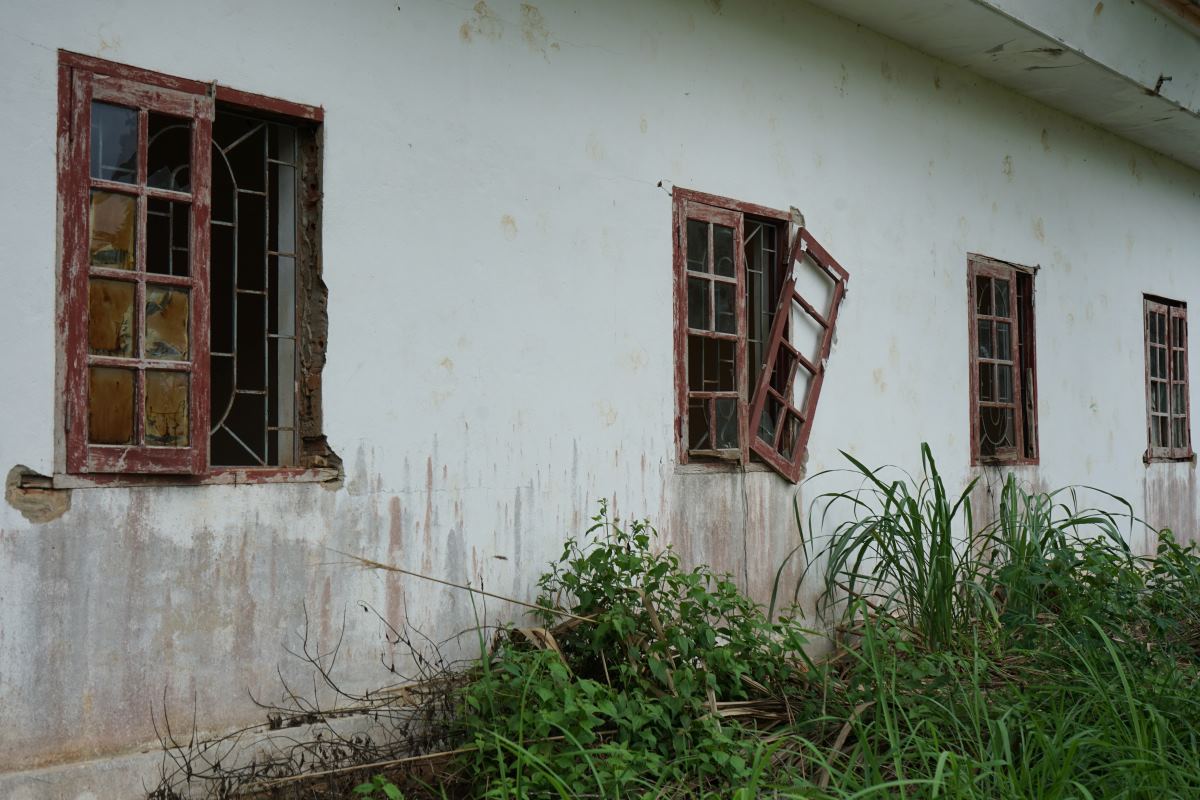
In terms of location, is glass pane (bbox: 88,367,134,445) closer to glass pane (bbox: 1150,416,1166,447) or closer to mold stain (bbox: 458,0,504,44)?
mold stain (bbox: 458,0,504,44)

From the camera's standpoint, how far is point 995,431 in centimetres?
684

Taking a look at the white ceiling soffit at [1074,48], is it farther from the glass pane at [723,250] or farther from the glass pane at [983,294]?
the glass pane at [723,250]

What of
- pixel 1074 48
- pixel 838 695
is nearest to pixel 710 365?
pixel 838 695

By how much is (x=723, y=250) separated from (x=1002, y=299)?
8.99ft

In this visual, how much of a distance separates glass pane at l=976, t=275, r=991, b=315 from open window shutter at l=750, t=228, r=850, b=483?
1609mm

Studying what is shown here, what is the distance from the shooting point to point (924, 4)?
18.2ft

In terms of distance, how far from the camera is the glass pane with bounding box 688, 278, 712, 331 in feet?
16.1

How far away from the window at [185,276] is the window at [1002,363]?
4.30m

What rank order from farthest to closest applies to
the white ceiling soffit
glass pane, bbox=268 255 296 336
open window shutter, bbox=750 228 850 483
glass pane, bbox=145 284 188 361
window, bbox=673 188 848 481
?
the white ceiling soffit
open window shutter, bbox=750 228 850 483
window, bbox=673 188 848 481
glass pane, bbox=268 255 296 336
glass pane, bbox=145 284 188 361

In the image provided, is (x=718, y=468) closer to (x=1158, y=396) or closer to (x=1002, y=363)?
(x=1002, y=363)

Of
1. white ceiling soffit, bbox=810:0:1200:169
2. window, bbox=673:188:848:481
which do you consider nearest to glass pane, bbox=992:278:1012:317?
white ceiling soffit, bbox=810:0:1200:169

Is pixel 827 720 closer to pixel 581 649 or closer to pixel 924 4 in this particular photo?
pixel 581 649

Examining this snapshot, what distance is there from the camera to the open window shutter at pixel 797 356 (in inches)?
203

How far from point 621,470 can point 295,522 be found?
1.45 meters
